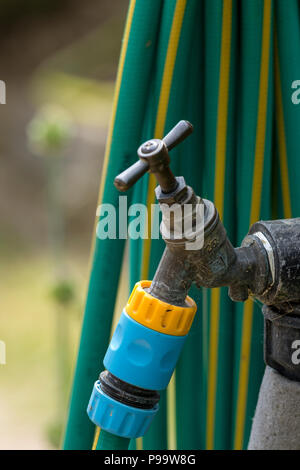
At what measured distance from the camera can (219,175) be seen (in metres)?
0.55

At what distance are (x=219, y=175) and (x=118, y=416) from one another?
23 centimetres

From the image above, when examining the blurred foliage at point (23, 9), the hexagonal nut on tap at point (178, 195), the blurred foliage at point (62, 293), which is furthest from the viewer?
the blurred foliage at point (23, 9)

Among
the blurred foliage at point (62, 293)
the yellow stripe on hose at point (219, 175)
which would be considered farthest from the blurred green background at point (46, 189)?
the yellow stripe on hose at point (219, 175)

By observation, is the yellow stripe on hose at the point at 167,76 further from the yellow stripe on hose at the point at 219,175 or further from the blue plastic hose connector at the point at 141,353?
the blue plastic hose connector at the point at 141,353

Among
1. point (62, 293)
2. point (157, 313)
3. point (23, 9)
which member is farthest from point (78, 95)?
point (157, 313)

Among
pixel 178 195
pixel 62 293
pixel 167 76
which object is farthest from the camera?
pixel 62 293

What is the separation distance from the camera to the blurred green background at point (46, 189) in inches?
67.7

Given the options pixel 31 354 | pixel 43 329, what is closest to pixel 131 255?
pixel 31 354

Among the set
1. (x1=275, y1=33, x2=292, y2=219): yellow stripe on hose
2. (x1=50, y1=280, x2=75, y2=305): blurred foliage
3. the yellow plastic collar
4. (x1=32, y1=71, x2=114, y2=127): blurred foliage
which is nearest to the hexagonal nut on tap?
the yellow plastic collar

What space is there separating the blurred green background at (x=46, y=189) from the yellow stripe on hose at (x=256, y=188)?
2.91ft

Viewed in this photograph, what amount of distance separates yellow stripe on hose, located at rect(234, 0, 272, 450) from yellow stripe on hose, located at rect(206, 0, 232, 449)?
3cm

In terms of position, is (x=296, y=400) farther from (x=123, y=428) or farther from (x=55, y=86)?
(x=55, y=86)

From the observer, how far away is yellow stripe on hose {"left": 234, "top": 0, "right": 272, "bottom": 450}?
0.52 meters

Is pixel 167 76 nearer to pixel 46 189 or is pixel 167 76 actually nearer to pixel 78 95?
pixel 46 189
